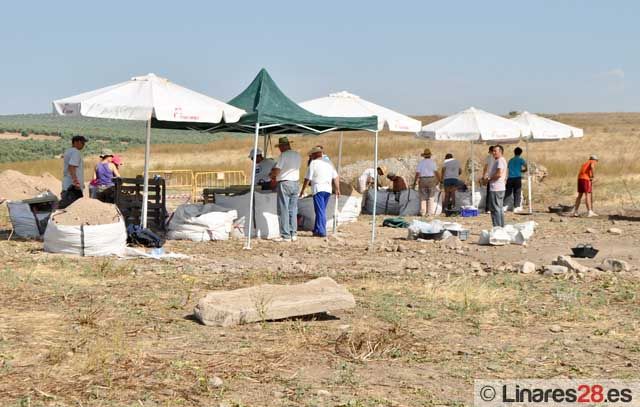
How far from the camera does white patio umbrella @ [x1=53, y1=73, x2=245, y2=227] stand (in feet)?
43.2

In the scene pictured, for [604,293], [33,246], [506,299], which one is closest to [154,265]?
[33,246]

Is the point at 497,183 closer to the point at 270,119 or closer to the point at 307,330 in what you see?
the point at 270,119

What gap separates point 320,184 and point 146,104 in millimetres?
3099

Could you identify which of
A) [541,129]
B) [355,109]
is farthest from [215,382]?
[541,129]

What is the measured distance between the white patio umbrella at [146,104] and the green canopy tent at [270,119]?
39 centimetres

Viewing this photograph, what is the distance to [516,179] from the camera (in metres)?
21.2

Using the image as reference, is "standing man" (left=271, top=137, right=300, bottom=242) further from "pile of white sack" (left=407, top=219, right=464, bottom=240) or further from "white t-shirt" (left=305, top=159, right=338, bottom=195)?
"pile of white sack" (left=407, top=219, right=464, bottom=240)

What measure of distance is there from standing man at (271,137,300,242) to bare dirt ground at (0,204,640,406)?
1887mm

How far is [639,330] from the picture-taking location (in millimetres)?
8328

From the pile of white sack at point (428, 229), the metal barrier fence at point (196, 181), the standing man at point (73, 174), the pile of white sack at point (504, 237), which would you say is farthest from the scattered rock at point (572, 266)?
the metal barrier fence at point (196, 181)

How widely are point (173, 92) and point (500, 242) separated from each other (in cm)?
534

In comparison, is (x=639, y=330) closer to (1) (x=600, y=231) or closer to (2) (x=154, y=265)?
(2) (x=154, y=265)

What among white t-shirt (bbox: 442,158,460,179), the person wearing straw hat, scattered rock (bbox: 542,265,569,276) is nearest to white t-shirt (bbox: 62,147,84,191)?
the person wearing straw hat

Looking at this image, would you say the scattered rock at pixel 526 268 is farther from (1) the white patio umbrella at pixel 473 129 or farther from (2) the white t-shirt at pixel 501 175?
(1) the white patio umbrella at pixel 473 129
